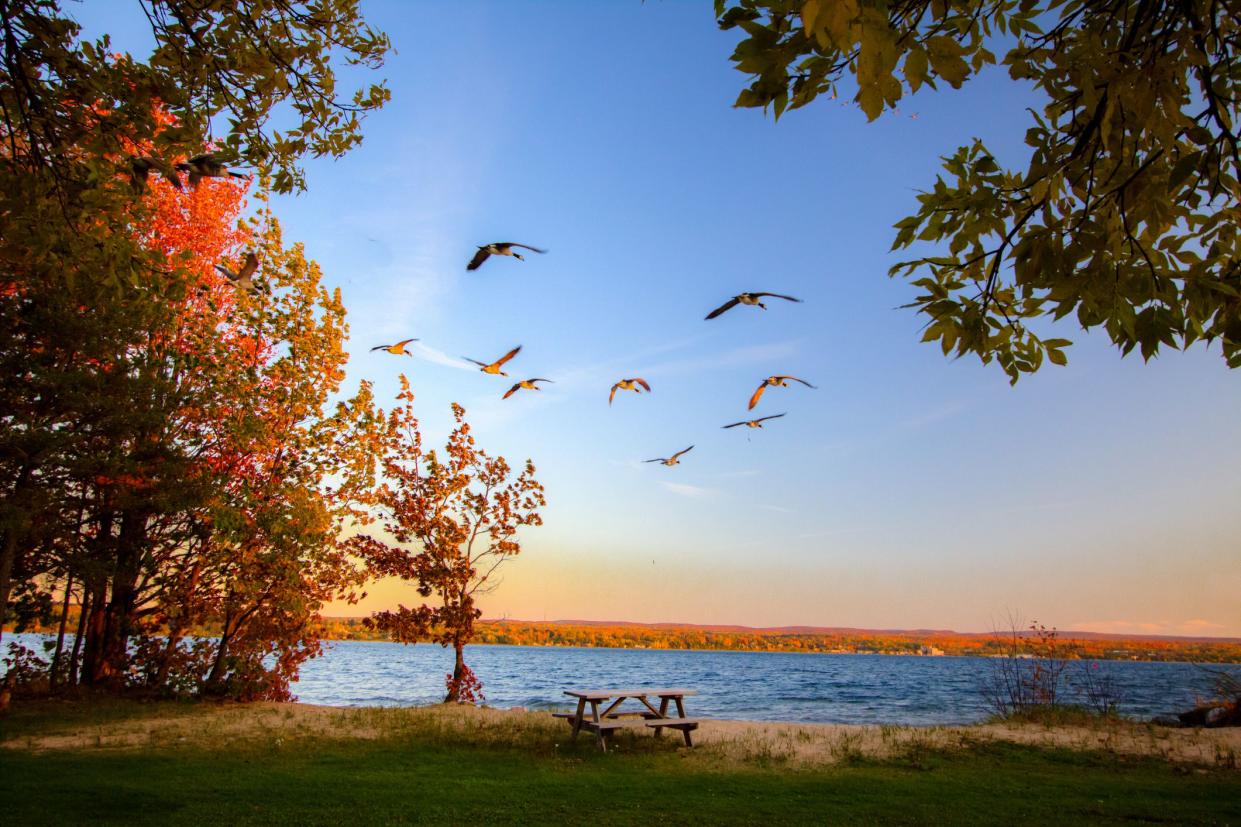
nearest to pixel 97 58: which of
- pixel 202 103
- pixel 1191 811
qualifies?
pixel 202 103

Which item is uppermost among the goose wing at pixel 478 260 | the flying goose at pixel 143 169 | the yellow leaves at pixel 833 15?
the goose wing at pixel 478 260

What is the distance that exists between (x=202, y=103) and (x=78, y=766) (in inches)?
343

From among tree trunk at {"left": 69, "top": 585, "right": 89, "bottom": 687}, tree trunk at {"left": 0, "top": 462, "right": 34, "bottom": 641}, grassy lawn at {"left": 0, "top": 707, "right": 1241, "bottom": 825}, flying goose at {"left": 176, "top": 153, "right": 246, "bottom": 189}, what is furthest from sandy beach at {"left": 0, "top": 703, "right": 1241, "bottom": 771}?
flying goose at {"left": 176, "top": 153, "right": 246, "bottom": 189}

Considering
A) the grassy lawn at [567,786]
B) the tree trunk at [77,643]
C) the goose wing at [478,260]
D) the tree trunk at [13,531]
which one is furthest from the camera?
the tree trunk at [77,643]

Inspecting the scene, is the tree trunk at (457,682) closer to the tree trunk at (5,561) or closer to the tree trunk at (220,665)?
the tree trunk at (220,665)

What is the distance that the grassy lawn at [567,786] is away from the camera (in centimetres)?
703

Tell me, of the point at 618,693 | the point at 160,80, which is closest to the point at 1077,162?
the point at 160,80

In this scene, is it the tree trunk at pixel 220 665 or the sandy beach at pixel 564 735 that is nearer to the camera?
the sandy beach at pixel 564 735

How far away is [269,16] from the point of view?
18.1ft

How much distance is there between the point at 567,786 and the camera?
333 inches

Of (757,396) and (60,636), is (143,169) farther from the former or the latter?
(60,636)

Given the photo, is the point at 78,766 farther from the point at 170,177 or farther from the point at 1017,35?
the point at 1017,35

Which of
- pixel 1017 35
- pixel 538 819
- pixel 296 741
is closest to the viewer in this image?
pixel 1017 35

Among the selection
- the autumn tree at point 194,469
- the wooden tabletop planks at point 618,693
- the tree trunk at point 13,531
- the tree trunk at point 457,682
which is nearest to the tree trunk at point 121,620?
the autumn tree at point 194,469
